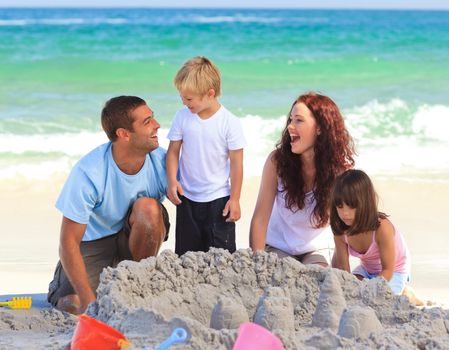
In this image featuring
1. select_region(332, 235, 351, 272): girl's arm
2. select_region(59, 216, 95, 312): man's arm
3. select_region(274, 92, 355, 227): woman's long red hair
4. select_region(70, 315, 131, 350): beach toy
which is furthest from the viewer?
select_region(274, 92, 355, 227): woman's long red hair

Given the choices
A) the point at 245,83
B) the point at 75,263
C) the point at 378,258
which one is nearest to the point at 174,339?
the point at 75,263

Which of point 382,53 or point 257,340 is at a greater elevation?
point 382,53

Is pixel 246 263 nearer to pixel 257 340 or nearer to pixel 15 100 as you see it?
pixel 257 340

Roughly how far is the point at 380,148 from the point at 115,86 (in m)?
5.24

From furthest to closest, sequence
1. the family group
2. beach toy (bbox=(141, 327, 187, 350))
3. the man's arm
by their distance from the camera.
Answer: the family group
the man's arm
beach toy (bbox=(141, 327, 187, 350))

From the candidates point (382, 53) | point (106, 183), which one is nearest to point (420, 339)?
point (106, 183)

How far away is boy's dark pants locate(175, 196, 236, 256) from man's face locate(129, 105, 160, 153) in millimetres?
335

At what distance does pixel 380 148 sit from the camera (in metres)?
8.42

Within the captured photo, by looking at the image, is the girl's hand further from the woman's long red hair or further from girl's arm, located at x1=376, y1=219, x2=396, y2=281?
girl's arm, located at x1=376, y1=219, x2=396, y2=281

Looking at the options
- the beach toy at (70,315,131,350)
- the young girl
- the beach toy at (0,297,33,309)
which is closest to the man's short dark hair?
the beach toy at (0,297,33,309)

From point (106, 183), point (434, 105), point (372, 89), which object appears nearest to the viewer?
point (106, 183)

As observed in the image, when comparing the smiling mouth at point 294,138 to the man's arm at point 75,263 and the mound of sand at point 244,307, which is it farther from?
the man's arm at point 75,263

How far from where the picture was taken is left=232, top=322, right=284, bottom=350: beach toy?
2557 mm

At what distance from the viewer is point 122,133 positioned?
3.88 meters
